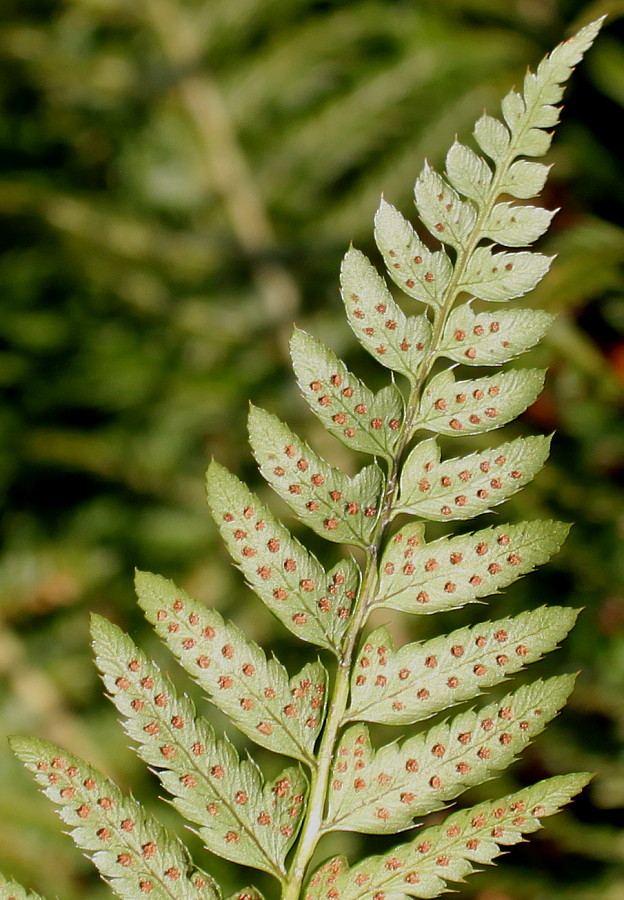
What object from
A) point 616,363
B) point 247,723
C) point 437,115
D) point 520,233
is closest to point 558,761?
point 616,363

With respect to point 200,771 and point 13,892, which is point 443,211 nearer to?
point 200,771

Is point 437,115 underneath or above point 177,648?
above

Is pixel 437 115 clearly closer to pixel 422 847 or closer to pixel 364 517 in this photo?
pixel 364 517

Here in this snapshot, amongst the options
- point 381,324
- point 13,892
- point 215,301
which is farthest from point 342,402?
point 215,301

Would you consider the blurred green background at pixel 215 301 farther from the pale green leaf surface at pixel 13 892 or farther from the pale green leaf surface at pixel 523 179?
the pale green leaf surface at pixel 13 892

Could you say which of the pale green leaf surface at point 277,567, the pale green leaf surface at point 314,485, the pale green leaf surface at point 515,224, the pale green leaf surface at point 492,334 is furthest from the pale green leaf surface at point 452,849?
the pale green leaf surface at point 515,224

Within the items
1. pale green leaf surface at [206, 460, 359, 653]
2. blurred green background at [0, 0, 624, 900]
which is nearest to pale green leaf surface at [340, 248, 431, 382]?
pale green leaf surface at [206, 460, 359, 653]

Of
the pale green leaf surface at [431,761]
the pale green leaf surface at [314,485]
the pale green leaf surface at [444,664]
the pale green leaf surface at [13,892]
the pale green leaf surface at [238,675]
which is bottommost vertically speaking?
the pale green leaf surface at [431,761]
